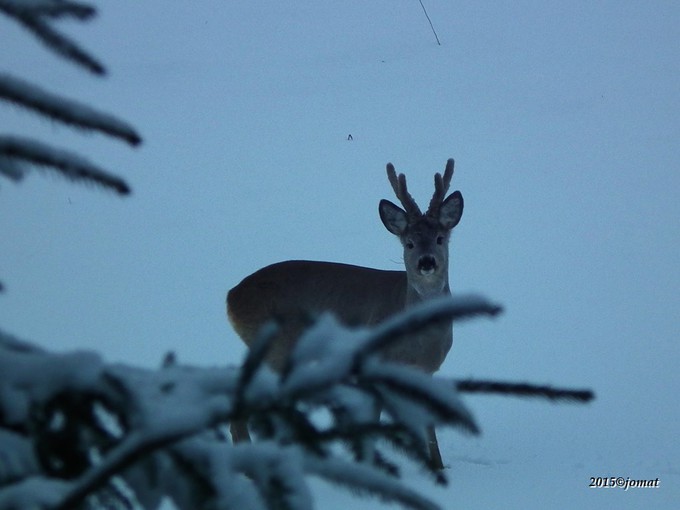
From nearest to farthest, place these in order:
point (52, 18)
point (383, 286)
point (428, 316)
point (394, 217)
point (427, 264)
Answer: point (428, 316) < point (52, 18) < point (427, 264) < point (394, 217) < point (383, 286)

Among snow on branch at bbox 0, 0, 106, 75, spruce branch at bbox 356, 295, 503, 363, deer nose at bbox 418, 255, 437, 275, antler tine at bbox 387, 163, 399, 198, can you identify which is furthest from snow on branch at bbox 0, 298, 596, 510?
antler tine at bbox 387, 163, 399, 198

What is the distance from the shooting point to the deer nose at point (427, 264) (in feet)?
19.3

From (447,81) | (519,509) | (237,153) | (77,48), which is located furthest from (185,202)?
(77,48)

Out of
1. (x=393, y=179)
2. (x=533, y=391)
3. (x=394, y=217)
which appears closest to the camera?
(x=533, y=391)

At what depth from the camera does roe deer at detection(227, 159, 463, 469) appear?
5945 mm

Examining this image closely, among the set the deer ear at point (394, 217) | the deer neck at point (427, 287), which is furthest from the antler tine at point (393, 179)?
the deer neck at point (427, 287)

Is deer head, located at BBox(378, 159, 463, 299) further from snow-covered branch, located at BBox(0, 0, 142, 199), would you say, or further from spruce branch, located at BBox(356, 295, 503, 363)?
spruce branch, located at BBox(356, 295, 503, 363)

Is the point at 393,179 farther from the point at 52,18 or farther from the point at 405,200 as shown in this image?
the point at 52,18

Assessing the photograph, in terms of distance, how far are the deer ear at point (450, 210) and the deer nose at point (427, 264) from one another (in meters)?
0.37

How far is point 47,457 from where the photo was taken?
1.03m

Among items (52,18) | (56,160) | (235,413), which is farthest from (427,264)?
(235,413)

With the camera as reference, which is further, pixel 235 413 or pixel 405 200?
pixel 405 200

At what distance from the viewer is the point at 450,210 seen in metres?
6.29

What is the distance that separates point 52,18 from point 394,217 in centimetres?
509
